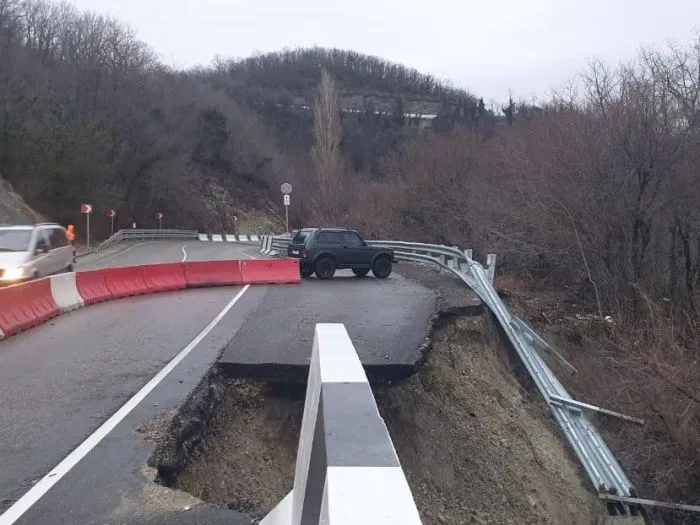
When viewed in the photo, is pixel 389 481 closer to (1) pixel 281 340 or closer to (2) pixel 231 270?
(1) pixel 281 340

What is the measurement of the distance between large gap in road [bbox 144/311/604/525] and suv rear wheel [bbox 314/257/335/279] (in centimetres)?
1009

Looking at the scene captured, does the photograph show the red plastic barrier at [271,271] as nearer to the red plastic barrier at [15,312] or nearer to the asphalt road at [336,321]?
the asphalt road at [336,321]

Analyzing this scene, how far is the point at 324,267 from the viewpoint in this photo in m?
22.1

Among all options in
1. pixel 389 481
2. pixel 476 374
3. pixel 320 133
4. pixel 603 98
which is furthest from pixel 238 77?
pixel 389 481

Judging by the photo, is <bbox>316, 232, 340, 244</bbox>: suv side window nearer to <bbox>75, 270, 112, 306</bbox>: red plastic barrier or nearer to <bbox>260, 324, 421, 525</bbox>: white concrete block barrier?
<bbox>75, 270, 112, 306</bbox>: red plastic barrier

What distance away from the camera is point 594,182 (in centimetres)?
2097

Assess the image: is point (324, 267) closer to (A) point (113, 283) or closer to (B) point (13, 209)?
(A) point (113, 283)

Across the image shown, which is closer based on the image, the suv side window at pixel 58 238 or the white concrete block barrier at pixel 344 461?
the white concrete block barrier at pixel 344 461

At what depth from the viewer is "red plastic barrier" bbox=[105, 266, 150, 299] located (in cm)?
1734

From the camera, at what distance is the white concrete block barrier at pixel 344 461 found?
2.28 m

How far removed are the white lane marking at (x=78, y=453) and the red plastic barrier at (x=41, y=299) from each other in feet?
14.6

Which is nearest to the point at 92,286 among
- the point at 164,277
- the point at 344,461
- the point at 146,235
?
the point at 164,277

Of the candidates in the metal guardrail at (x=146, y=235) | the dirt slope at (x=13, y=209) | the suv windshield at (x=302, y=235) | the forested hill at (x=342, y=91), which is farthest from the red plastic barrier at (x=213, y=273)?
the forested hill at (x=342, y=91)

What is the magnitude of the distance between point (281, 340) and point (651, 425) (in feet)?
18.9
